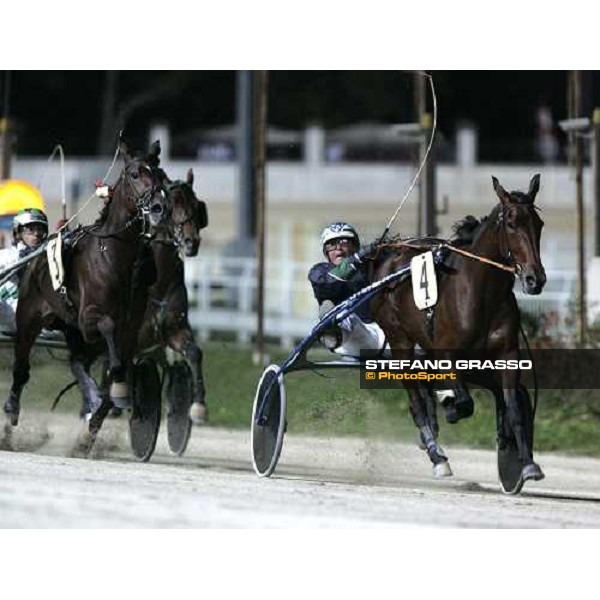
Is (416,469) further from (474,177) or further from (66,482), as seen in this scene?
(474,177)

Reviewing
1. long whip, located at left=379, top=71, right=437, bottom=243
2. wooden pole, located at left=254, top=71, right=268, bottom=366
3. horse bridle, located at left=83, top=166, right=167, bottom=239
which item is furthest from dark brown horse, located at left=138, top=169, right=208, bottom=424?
wooden pole, located at left=254, top=71, right=268, bottom=366

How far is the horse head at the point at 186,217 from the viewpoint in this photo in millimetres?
10562

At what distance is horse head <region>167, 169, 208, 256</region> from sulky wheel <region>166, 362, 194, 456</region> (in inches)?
52.0

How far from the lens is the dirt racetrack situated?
8.80 metres

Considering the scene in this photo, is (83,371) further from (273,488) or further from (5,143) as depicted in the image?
(5,143)

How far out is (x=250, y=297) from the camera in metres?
17.9

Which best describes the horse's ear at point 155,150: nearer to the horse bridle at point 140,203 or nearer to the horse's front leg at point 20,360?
the horse bridle at point 140,203

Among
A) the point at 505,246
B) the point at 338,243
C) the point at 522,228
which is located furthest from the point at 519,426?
the point at 338,243

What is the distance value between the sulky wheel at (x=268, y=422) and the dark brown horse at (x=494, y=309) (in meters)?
0.93

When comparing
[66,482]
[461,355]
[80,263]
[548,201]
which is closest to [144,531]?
[66,482]

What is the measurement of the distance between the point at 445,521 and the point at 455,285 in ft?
4.75

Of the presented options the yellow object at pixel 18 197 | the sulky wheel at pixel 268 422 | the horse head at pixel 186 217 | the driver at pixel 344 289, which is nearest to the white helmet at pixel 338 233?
the driver at pixel 344 289

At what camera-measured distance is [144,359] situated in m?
11.6

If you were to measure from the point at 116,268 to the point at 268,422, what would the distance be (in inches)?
49.1
